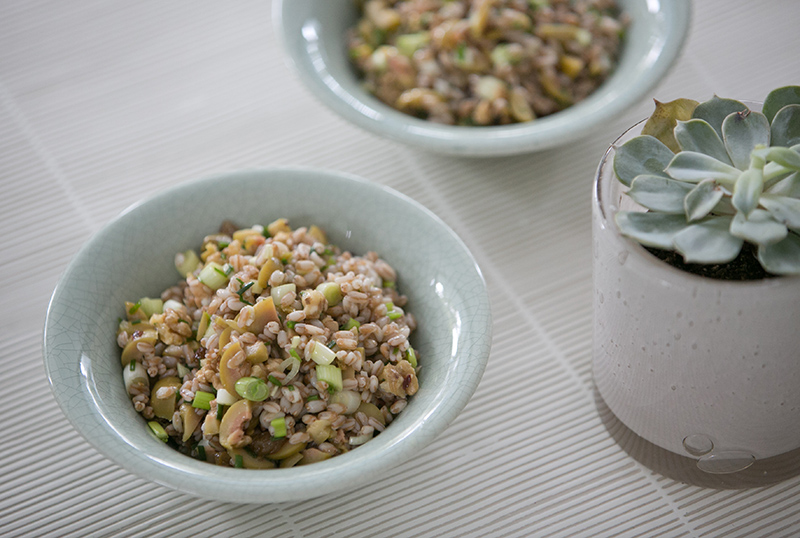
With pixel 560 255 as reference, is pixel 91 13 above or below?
above

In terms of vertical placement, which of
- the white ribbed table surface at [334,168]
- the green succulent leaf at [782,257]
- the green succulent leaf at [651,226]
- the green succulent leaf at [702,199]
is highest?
the green succulent leaf at [702,199]

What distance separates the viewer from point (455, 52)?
1.35 m

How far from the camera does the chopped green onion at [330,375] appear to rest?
2.83 feet

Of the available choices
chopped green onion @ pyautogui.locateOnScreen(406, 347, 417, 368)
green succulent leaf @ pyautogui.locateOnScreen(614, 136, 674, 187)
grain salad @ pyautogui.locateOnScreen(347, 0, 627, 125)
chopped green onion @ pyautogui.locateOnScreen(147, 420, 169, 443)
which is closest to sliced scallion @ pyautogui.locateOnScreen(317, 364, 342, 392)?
chopped green onion @ pyautogui.locateOnScreen(406, 347, 417, 368)

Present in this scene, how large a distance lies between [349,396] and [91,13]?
1.28 m

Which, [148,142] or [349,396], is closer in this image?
[349,396]

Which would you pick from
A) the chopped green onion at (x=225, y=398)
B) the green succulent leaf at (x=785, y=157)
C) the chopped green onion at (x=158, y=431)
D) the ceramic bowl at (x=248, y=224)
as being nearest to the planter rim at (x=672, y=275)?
the green succulent leaf at (x=785, y=157)

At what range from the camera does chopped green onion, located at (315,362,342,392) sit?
86 cm

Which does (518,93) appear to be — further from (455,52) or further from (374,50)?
(374,50)

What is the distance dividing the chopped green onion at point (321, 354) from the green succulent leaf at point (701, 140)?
0.48 m

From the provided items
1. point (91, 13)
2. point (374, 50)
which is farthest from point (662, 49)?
point (91, 13)

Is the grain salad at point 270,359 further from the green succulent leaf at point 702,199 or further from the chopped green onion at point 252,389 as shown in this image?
the green succulent leaf at point 702,199

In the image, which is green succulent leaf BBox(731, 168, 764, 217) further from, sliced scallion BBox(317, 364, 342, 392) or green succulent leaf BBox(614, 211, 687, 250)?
sliced scallion BBox(317, 364, 342, 392)

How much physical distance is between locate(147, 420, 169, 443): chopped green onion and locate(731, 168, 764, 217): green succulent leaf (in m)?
0.71
